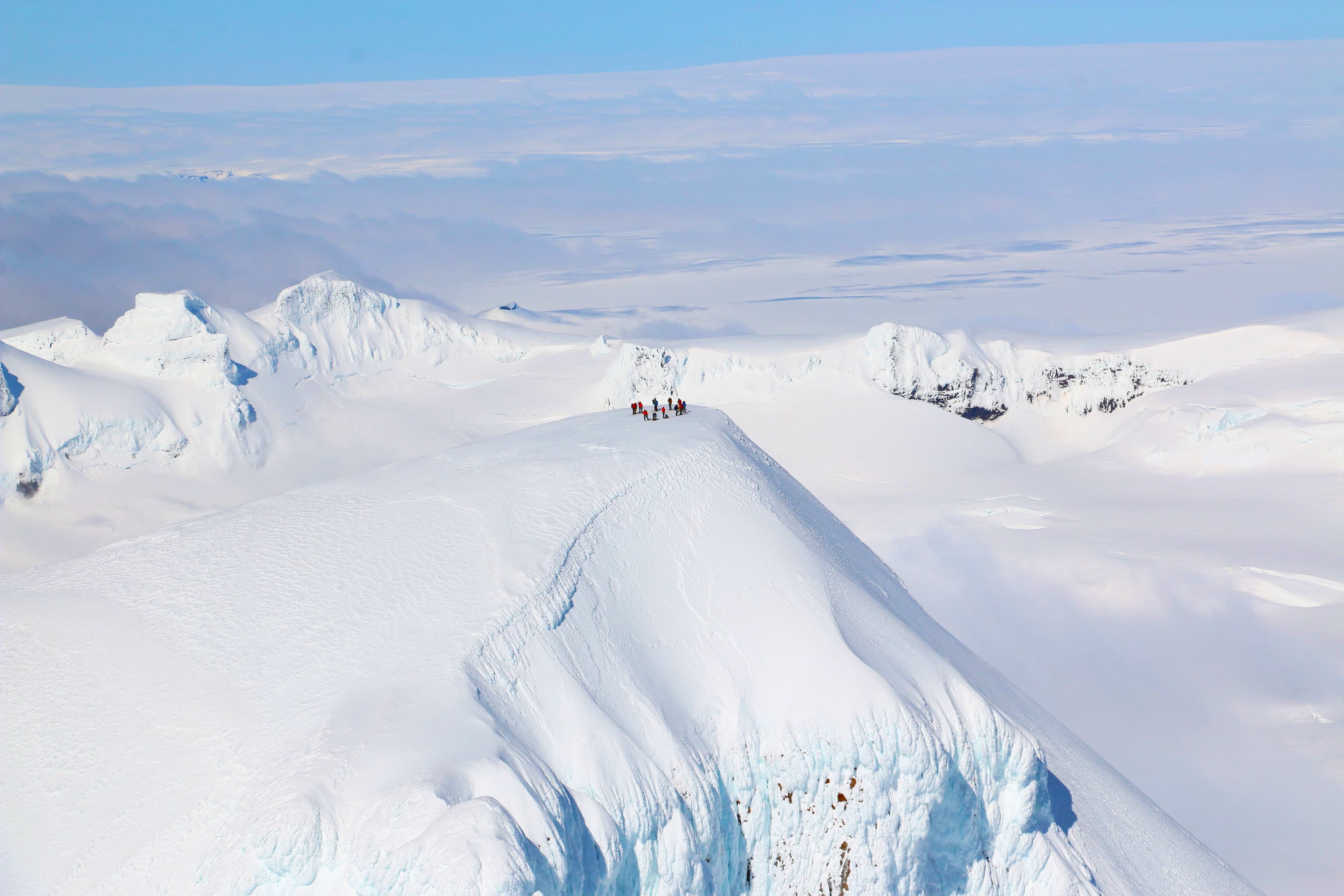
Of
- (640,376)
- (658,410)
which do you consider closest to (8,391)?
(640,376)

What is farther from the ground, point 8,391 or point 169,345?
point 169,345

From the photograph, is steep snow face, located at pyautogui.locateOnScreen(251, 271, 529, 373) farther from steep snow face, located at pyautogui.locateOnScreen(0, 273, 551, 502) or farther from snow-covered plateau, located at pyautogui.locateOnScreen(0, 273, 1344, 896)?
snow-covered plateau, located at pyautogui.locateOnScreen(0, 273, 1344, 896)

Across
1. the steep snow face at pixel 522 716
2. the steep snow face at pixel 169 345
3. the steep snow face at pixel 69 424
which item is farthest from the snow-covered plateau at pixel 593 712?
the steep snow face at pixel 169 345

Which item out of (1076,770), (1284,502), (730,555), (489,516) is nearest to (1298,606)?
(1284,502)

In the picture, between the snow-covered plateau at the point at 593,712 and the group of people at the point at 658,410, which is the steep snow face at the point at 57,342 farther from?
the group of people at the point at 658,410

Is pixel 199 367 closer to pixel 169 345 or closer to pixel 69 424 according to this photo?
pixel 169 345

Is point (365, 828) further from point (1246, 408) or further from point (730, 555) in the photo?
point (1246, 408)

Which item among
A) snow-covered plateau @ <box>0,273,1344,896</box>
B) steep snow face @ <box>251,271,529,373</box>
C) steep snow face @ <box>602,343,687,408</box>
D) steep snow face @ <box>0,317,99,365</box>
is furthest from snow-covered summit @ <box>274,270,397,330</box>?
snow-covered plateau @ <box>0,273,1344,896</box>
